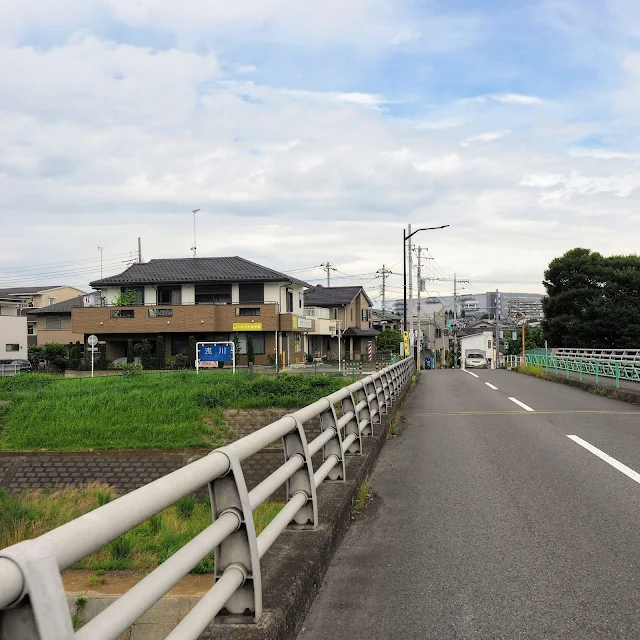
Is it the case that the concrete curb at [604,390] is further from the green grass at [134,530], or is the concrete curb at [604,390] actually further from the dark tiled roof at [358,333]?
the dark tiled roof at [358,333]

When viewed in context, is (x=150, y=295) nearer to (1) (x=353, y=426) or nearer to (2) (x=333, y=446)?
(1) (x=353, y=426)

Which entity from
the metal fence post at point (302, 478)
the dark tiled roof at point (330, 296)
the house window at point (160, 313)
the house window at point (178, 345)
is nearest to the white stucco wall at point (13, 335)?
the house window at point (160, 313)

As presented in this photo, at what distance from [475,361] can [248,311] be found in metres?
31.7

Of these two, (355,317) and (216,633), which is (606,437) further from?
(355,317)

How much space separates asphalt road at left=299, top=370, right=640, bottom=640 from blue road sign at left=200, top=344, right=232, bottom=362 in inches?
907

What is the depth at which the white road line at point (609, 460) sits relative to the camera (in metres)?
7.42

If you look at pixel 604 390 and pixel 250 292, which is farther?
pixel 250 292

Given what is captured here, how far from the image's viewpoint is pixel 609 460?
8398 mm

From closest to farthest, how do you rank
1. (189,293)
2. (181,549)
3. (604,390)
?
(181,549) < (604,390) < (189,293)

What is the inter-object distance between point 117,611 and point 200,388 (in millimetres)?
22243

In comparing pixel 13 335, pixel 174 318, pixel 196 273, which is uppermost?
pixel 196 273

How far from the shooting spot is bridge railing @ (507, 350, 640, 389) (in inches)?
803

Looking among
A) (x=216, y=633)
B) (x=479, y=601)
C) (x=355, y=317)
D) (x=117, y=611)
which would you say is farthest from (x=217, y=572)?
(x=355, y=317)

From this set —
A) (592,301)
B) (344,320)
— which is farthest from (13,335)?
(592,301)
